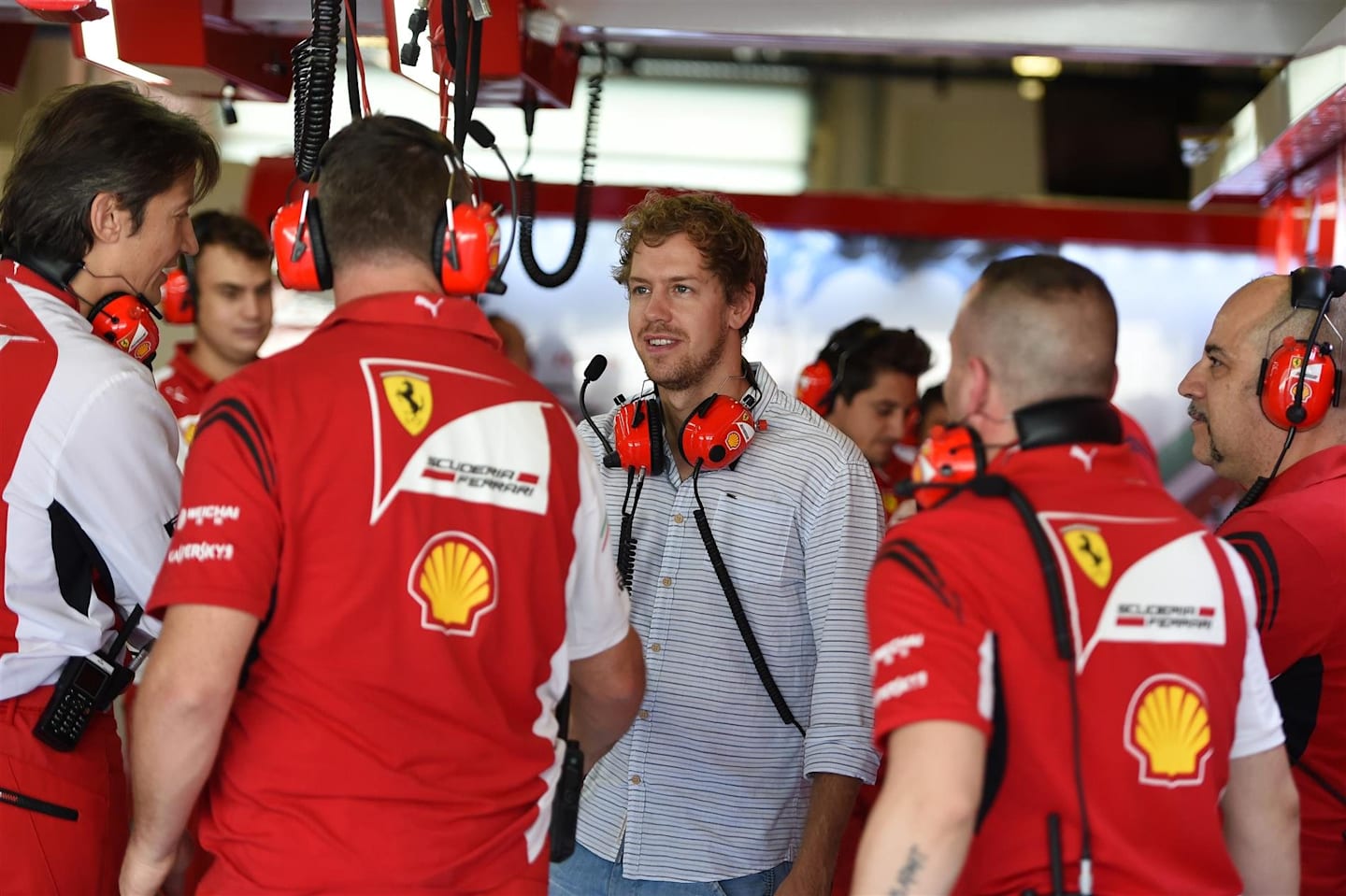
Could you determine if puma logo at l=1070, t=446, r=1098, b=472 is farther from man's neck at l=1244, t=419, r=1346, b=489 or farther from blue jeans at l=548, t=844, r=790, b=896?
blue jeans at l=548, t=844, r=790, b=896

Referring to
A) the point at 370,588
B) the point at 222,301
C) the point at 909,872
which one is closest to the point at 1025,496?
the point at 909,872

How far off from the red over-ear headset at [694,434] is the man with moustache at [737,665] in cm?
1

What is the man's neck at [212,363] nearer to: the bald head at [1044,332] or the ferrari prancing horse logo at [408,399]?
the ferrari prancing horse logo at [408,399]

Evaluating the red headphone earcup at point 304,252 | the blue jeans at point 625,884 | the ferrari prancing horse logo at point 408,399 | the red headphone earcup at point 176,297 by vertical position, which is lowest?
the blue jeans at point 625,884

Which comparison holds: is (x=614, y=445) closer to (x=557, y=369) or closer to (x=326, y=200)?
(x=326, y=200)

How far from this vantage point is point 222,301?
566 centimetres

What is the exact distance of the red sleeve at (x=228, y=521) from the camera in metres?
2.03

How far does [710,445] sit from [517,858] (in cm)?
112

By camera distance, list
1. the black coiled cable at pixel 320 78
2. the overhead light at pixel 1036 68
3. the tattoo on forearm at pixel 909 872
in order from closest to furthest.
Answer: the tattoo on forearm at pixel 909 872
the black coiled cable at pixel 320 78
the overhead light at pixel 1036 68

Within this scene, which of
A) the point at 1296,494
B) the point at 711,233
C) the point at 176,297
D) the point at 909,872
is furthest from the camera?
the point at 176,297

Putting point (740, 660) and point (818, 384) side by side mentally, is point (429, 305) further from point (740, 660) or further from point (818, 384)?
point (818, 384)

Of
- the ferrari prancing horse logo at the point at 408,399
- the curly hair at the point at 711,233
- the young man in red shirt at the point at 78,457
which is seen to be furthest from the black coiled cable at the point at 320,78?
the ferrari prancing horse logo at the point at 408,399

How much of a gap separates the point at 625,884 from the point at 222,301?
134 inches

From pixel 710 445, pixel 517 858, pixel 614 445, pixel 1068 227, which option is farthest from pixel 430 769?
pixel 1068 227
